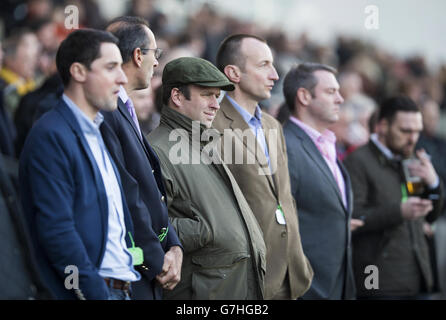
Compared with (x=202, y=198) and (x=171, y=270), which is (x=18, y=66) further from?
(x=171, y=270)

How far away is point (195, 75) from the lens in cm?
448

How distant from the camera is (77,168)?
334 centimetres

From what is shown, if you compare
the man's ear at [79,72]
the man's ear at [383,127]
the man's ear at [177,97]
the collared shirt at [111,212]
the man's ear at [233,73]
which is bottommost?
the man's ear at [383,127]

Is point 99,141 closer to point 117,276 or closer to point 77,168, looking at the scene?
point 77,168

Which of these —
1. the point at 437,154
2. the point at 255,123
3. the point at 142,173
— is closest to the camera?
the point at 142,173

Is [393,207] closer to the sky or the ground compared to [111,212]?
closer to the ground

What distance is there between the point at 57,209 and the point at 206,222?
47.4 inches

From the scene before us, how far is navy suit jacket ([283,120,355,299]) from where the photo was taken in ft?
17.9

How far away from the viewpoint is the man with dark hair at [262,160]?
4.87 meters

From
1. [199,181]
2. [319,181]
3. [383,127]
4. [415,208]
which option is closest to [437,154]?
[383,127]

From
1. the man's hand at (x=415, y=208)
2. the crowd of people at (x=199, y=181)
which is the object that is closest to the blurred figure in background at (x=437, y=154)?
the crowd of people at (x=199, y=181)

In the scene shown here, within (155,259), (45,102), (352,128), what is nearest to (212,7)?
(352,128)

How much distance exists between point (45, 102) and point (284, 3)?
11.1 meters

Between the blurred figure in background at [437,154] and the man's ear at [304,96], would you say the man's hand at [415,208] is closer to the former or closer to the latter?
the man's ear at [304,96]
